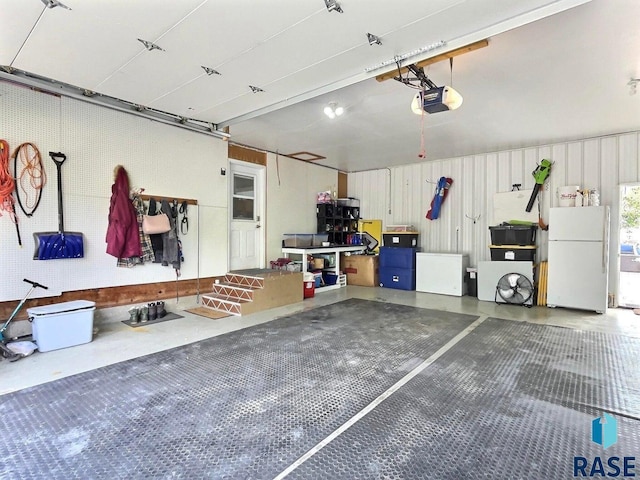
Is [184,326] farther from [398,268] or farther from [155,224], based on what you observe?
[398,268]

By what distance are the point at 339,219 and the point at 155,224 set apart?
14.7ft

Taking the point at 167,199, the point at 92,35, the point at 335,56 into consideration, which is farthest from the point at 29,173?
the point at 335,56

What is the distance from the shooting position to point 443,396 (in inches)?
94.1

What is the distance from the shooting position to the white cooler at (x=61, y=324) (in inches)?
128

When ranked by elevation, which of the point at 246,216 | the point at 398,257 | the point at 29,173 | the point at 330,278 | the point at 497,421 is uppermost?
the point at 29,173

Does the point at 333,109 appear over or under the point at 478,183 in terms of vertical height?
over

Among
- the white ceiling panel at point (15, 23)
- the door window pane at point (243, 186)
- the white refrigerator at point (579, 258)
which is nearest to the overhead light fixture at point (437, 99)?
the white ceiling panel at point (15, 23)

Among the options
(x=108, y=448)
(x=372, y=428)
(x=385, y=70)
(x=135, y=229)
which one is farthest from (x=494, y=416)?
(x=135, y=229)

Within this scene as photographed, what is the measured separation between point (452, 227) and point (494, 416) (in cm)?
532

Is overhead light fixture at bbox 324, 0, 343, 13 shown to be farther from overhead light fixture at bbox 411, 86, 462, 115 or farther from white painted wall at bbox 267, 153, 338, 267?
white painted wall at bbox 267, 153, 338, 267

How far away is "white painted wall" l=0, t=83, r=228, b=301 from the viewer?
3.50 metres

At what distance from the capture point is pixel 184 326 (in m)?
4.14

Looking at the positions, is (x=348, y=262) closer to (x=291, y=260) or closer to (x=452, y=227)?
(x=291, y=260)

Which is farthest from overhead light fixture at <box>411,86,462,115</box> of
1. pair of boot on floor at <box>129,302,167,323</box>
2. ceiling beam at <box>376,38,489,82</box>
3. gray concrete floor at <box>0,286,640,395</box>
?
pair of boot on floor at <box>129,302,167,323</box>
